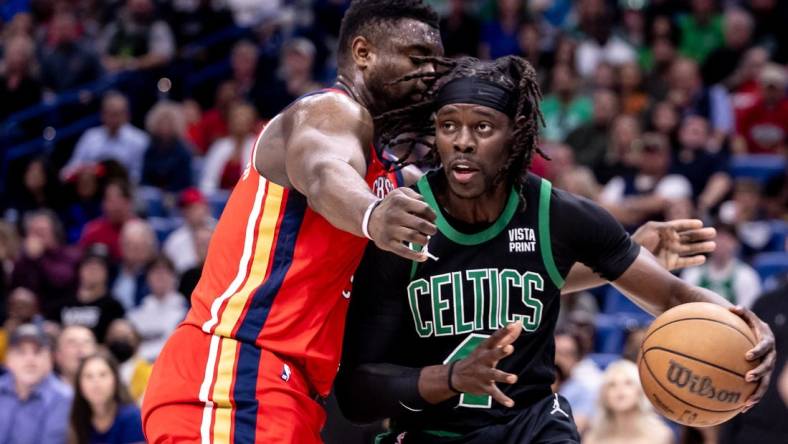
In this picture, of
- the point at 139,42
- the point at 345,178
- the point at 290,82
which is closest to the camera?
the point at 345,178

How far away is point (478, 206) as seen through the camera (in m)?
4.33

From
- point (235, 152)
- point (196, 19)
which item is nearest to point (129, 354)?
point (235, 152)

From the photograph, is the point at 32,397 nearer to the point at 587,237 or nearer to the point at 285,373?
the point at 285,373

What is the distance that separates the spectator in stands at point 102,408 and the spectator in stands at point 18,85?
19.7 feet

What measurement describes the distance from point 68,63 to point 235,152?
2.87 metres

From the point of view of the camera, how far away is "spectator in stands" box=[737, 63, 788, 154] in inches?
444

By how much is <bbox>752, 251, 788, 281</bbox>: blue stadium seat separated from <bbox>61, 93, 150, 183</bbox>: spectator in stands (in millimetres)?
5710

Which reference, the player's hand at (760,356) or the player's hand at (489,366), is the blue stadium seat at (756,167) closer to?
the player's hand at (760,356)

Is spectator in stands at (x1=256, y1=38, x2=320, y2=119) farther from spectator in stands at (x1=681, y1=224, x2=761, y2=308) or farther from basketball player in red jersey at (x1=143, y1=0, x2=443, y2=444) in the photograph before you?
basketball player in red jersey at (x1=143, y1=0, x2=443, y2=444)

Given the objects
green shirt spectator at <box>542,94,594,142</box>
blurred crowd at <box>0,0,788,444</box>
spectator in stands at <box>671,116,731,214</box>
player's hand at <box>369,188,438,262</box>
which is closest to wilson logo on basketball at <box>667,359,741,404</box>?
player's hand at <box>369,188,438,262</box>

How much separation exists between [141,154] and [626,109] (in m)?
4.45

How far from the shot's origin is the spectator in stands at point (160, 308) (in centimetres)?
1016

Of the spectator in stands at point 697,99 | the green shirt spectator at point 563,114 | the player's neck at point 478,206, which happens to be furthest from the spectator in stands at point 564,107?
the player's neck at point 478,206

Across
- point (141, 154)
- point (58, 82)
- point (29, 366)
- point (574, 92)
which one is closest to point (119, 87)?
point (58, 82)
